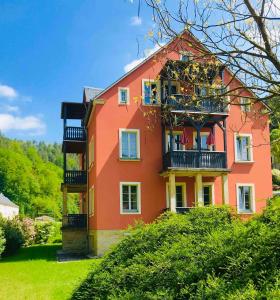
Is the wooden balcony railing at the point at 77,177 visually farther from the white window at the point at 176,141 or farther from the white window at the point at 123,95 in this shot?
the white window at the point at 176,141

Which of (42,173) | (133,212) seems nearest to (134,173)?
(133,212)

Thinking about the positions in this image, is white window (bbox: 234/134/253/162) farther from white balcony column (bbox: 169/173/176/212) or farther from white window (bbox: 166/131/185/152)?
white balcony column (bbox: 169/173/176/212)

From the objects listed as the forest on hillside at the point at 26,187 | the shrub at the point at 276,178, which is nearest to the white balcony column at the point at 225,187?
the shrub at the point at 276,178

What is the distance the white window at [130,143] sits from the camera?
24.4 m

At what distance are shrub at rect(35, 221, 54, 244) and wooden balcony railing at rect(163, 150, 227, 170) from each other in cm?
2083

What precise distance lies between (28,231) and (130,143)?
18.1 m

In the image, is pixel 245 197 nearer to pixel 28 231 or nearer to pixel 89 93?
pixel 89 93

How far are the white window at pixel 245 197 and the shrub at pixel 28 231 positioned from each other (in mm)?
19640

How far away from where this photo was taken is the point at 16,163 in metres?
84.5

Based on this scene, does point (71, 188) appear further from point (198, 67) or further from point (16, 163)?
point (16, 163)

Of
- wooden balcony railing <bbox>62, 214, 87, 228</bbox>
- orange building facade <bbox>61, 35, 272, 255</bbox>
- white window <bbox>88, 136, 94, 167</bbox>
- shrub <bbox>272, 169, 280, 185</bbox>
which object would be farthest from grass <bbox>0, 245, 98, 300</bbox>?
shrub <bbox>272, 169, 280, 185</bbox>

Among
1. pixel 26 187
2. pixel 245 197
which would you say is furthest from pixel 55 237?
pixel 26 187

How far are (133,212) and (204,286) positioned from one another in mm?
19417

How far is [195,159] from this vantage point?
77.9 ft
